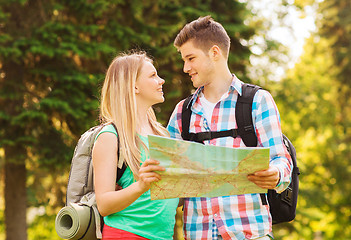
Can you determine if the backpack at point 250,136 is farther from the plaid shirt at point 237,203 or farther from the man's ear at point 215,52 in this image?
the man's ear at point 215,52

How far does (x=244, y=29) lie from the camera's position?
999 cm

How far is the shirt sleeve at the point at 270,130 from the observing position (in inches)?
103

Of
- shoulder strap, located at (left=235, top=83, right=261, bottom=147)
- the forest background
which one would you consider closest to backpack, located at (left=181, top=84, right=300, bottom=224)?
shoulder strap, located at (left=235, top=83, right=261, bottom=147)

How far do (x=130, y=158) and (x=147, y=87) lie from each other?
0.55 metres

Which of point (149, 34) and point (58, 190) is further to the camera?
point (58, 190)

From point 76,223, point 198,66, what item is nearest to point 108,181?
point 76,223

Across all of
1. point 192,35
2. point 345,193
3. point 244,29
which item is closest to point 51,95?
point 244,29

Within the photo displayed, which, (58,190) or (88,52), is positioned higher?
(88,52)

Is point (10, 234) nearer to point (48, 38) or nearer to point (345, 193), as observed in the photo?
point (48, 38)

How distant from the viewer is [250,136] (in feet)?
8.87

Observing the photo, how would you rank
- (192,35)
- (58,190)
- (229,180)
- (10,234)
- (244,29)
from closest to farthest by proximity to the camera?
(229,180) < (192,35) < (10,234) < (244,29) < (58,190)

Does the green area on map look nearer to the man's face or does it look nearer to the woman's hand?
the woman's hand

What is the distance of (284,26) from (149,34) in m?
6.65

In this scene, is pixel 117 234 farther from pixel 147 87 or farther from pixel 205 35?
pixel 205 35
